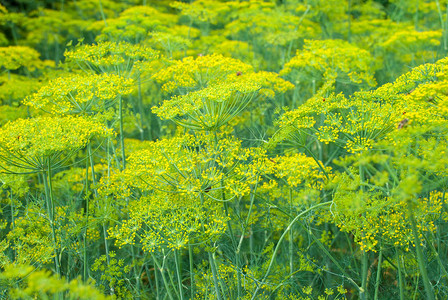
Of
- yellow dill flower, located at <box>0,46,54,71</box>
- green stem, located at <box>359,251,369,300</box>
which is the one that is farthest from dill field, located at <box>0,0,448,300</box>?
yellow dill flower, located at <box>0,46,54,71</box>

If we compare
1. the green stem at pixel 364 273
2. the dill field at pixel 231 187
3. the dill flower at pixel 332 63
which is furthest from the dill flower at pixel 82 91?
the green stem at pixel 364 273

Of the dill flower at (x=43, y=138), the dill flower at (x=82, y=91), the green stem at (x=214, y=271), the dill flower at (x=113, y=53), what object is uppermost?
the dill flower at (x=113, y=53)

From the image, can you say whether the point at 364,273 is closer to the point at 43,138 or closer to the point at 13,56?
the point at 43,138

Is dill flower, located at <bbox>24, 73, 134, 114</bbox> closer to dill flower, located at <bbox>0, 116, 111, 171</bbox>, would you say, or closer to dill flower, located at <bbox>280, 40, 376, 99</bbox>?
dill flower, located at <bbox>0, 116, 111, 171</bbox>

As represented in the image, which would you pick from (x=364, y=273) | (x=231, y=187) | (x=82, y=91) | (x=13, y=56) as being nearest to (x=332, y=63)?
(x=231, y=187)

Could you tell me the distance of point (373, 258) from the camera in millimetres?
4488

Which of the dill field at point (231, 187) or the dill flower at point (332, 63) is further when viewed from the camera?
the dill flower at point (332, 63)

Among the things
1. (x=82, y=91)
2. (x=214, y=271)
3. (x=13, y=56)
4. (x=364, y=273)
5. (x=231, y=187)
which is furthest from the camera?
(x=13, y=56)

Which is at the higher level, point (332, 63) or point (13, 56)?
point (332, 63)

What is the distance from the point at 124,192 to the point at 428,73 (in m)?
3.23

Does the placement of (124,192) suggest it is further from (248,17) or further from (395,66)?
(395,66)

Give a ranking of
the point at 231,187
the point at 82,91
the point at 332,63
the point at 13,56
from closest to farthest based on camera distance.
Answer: the point at 231,187 → the point at 82,91 → the point at 332,63 → the point at 13,56

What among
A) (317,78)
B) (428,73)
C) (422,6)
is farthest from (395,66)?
(428,73)

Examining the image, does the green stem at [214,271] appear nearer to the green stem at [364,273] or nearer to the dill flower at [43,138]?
the green stem at [364,273]
